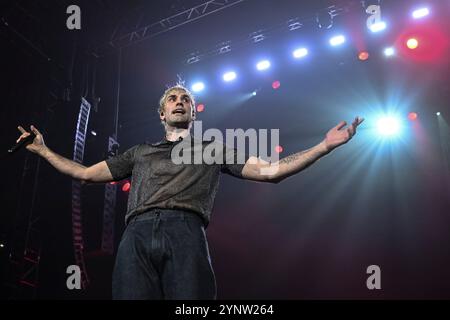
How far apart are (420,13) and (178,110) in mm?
6532

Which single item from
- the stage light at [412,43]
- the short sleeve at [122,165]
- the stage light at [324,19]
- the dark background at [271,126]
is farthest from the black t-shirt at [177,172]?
the stage light at [412,43]

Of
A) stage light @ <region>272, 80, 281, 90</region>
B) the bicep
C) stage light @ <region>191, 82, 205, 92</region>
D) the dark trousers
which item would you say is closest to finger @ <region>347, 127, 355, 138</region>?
the dark trousers

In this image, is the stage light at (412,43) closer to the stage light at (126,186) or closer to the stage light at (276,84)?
the stage light at (276,84)

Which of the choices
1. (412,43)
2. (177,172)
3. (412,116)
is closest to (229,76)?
(412,43)

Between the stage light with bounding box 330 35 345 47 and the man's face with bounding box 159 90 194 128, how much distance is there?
6372 mm

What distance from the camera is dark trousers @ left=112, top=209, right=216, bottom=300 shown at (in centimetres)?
215

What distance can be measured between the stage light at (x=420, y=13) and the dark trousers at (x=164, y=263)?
708 centimetres

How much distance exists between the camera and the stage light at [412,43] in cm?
827

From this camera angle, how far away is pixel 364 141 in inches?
378

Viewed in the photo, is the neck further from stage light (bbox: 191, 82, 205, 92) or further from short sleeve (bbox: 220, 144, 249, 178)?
stage light (bbox: 191, 82, 205, 92)

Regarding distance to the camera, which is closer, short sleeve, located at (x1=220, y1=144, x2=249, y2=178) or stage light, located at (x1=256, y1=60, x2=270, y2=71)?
short sleeve, located at (x1=220, y1=144, x2=249, y2=178)

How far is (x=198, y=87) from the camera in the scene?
32.3ft

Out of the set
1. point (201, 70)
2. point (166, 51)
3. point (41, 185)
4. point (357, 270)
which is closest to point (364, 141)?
point (357, 270)

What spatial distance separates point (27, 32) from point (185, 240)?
6257 mm
